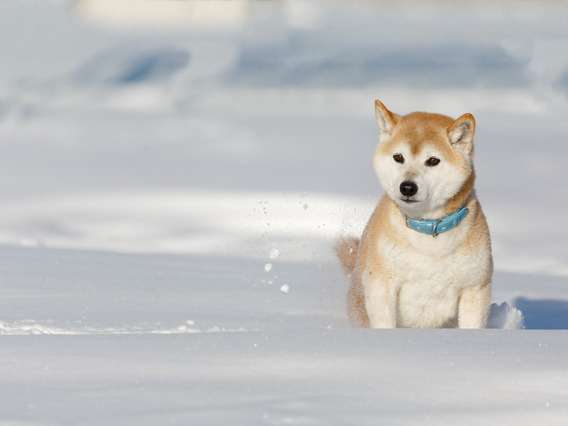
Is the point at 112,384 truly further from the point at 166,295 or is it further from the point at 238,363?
the point at 166,295

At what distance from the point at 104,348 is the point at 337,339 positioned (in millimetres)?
905

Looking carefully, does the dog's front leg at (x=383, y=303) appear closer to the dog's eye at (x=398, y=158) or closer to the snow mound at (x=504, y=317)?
the dog's eye at (x=398, y=158)

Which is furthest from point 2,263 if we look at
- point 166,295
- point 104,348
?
point 104,348

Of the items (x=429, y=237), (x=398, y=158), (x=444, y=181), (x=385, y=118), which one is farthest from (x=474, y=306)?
(x=385, y=118)

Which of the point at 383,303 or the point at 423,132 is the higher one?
the point at 423,132

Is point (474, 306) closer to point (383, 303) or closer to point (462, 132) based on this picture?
point (383, 303)

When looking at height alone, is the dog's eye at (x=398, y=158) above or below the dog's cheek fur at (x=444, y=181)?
above

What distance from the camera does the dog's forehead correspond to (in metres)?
7.11

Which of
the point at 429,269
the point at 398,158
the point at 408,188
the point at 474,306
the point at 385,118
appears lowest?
the point at 474,306

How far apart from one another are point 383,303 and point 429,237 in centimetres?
37

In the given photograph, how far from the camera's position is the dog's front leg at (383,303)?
23.6 ft

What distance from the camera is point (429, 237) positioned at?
7.18 meters

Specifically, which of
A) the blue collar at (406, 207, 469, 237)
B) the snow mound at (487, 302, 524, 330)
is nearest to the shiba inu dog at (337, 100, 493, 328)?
the blue collar at (406, 207, 469, 237)

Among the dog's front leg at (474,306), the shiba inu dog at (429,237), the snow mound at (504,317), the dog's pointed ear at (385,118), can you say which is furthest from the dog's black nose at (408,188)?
the snow mound at (504,317)
